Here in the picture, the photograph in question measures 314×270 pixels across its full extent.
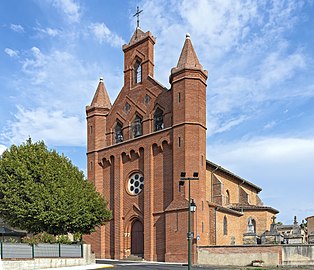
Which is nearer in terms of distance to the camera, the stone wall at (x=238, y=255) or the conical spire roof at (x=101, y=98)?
the stone wall at (x=238, y=255)

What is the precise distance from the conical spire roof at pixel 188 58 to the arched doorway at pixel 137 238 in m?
15.6

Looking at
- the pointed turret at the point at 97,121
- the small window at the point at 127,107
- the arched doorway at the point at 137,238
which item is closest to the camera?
the arched doorway at the point at 137,238

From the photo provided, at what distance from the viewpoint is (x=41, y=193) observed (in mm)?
31922

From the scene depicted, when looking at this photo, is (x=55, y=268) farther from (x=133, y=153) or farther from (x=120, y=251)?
(x=133, y=153)

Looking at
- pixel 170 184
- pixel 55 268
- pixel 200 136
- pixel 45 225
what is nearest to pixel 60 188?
pixel 45 225

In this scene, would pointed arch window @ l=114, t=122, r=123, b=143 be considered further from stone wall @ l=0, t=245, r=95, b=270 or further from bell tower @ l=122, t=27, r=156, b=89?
stone wall @ l=0, t=245, r=95, b=270

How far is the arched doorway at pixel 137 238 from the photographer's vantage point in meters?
41.5

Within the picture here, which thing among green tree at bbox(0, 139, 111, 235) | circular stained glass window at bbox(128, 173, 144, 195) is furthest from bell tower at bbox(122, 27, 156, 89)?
green tree at bbox(0, 139, 111, 235)

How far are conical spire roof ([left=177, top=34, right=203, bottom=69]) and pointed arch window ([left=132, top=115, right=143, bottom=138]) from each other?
300 inches

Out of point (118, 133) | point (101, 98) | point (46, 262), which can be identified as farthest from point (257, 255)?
point (101, 98)

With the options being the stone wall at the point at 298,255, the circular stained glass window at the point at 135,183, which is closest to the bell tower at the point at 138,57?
the circular stained glass window at the point at 135,183

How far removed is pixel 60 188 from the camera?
32.8m

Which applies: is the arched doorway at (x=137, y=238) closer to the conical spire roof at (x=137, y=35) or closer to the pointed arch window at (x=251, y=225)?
the pointed arch window at (x=251, y=225)

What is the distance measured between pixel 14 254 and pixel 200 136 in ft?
63.0
